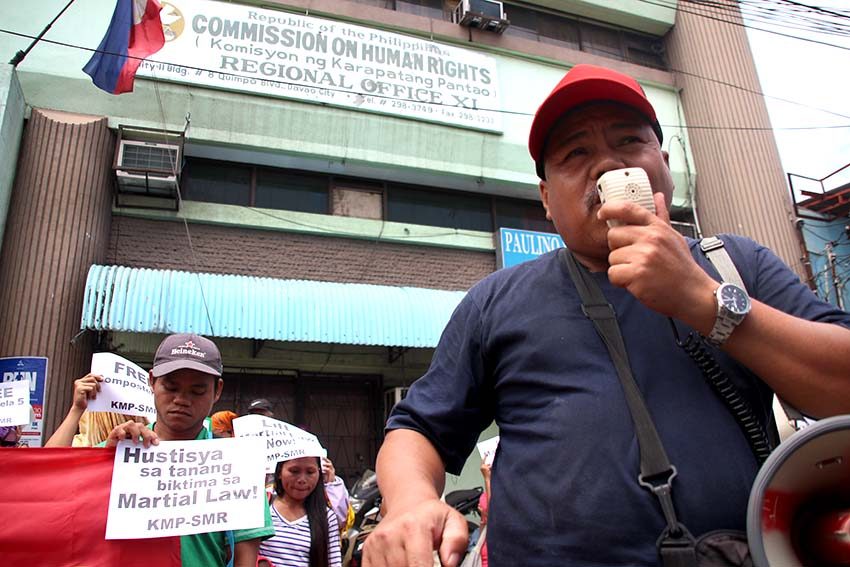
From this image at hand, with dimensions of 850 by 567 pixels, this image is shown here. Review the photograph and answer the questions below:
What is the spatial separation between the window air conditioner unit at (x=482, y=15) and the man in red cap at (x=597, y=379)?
10.8 m

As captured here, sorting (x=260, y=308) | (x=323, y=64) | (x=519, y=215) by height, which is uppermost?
(x=323, y=64)

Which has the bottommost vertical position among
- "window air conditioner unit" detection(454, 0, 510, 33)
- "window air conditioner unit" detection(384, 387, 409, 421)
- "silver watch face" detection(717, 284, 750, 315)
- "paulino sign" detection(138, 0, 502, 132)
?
Result: "silver watch face" detection(717, 284, 750, 315)

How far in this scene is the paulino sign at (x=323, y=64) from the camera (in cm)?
960

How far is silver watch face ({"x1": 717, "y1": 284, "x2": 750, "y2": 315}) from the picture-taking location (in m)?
1.07

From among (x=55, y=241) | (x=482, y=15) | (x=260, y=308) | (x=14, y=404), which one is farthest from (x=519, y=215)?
(x=14, y=404)

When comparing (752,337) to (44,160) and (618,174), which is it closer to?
(618,174)

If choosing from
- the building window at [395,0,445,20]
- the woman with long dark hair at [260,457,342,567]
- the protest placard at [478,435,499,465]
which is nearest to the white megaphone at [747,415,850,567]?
the woman with long dark hair at [260,457,342,567]

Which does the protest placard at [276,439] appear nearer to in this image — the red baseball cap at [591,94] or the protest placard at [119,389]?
the protest placard at [119,389]

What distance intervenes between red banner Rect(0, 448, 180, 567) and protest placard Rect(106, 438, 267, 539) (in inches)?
3.4

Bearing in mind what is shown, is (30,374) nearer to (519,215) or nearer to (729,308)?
(729,308)

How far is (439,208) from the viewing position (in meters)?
11.1

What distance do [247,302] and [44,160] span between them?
3465mm

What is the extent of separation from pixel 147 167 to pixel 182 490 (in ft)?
22.9

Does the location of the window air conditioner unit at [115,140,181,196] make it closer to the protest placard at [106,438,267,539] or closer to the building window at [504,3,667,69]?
the protest placard at [106,438,267,539]
